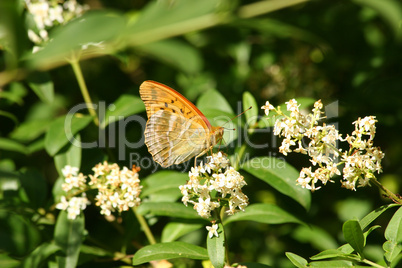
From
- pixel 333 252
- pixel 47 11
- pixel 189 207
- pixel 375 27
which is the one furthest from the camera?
pixel 375 27

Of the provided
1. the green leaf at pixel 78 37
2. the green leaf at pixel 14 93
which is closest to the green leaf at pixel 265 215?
the green leaf at pixel 78 37

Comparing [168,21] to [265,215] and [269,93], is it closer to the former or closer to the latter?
[265,215]

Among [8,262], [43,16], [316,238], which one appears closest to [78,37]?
[8,262]

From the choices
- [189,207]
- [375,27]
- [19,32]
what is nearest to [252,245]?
[189,207]

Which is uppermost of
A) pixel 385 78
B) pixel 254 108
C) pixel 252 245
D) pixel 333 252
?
pixel 385 78

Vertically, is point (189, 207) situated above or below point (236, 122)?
below

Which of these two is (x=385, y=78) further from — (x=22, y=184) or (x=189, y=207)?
(x=22, y=184)

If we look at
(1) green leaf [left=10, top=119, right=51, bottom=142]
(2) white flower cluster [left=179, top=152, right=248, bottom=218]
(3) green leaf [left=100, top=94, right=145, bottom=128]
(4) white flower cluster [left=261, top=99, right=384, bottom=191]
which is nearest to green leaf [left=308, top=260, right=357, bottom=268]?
(4) white flower cluster [left=261, top=99, right=384, bottom=191]
